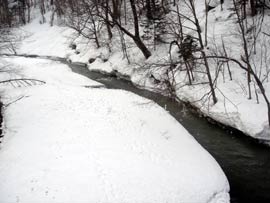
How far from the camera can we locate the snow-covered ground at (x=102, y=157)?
809 cm

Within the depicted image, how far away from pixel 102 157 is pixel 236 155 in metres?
5.16

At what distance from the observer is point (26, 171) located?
9.05 metres

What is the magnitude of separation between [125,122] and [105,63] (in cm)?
1372

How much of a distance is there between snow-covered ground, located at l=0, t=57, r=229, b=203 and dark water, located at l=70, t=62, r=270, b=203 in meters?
0.59

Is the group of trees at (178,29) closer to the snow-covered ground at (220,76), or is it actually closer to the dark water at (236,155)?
the snow-covered ground at (220,76)

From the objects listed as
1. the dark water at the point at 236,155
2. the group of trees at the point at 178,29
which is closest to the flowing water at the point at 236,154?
the dark water at the point at 236,155

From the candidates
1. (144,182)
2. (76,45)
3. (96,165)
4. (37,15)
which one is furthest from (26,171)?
(37,15)

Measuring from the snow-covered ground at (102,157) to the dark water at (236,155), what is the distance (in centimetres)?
59

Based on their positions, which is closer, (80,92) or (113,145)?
(113,145)

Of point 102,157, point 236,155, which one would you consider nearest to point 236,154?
point 236,155

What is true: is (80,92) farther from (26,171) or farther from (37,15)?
(37,15)

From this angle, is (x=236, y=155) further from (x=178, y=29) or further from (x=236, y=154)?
(x=178, y=29)

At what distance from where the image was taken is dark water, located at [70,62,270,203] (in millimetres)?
8547

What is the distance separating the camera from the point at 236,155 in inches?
414
